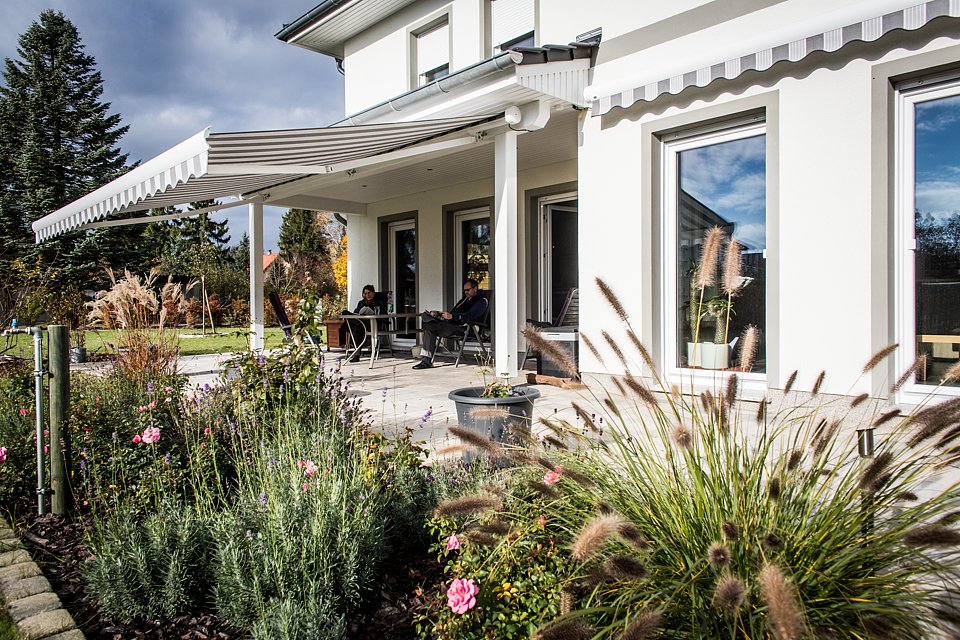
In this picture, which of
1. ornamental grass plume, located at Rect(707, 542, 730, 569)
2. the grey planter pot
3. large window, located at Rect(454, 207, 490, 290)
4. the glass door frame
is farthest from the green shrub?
large window, located at Rect(454, 207, 490, 290)

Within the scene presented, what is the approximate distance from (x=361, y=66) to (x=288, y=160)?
6.05 metres

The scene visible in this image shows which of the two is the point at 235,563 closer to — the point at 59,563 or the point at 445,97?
the point at 59,563

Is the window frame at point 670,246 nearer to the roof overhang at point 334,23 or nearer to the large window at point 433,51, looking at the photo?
the large window at point 433,51

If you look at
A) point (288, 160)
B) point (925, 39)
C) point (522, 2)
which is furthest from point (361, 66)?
point (925, 39)

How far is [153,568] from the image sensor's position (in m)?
2.24

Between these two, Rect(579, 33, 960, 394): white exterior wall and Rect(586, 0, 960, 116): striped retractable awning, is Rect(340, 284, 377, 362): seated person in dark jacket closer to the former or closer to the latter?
Rect(586, 0, 960, 116): striped retractable awning

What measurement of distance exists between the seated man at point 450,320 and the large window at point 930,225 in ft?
18.2

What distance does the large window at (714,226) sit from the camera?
18.4 ft

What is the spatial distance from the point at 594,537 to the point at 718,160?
18.5 ft

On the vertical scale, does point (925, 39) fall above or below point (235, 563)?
above

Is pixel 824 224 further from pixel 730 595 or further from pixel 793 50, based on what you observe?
pixel 730 595

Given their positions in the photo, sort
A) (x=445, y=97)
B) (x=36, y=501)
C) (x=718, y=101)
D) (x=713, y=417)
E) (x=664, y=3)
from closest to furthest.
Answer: (x=713, y=417)
(x=36, y=501)
(x=718, y=101)
(x=664, y=3)
(x=445, y=97)

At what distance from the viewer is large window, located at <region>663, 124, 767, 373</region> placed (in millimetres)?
5617

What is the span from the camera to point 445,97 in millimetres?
7023
